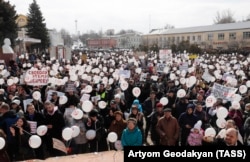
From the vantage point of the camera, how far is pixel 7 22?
1136 inches

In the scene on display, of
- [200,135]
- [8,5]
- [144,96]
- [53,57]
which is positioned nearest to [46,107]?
[200,135]

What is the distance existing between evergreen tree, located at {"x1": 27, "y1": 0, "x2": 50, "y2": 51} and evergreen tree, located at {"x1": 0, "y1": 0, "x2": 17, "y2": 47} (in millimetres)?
15544

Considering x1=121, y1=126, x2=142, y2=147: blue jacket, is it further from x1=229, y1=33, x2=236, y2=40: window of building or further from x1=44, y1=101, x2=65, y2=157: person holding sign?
x1=229, y1=33, x2=236, y2=40: window of building

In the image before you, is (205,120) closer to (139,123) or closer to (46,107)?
(139,123)

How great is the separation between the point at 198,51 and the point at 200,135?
39723 millimetres

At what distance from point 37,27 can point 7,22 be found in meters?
16.6

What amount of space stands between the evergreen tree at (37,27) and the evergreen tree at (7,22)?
1554 cm

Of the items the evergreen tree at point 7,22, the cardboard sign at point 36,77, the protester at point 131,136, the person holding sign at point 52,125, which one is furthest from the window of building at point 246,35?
the protester at point 131,136

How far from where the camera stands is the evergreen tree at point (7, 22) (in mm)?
28703

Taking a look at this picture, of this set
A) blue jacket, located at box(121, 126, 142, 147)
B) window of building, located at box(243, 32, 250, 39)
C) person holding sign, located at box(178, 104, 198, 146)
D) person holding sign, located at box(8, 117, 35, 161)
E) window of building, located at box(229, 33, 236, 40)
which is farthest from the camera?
window of building, located at box(229, 33, 236, 40)

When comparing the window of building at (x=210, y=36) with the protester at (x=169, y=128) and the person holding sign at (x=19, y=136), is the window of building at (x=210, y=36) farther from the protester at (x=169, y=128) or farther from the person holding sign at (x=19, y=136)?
the person holding sign at (x=19, y=136)

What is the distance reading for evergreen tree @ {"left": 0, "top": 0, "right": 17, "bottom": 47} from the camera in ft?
94.2

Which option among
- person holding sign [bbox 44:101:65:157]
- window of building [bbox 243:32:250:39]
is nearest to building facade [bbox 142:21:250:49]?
window of building [bbox 243:32:250:39]

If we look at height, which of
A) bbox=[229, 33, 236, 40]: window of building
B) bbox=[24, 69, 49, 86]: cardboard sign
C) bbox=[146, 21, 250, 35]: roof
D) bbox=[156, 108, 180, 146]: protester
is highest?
bbox=[146, 21, 250, 35]: roof
